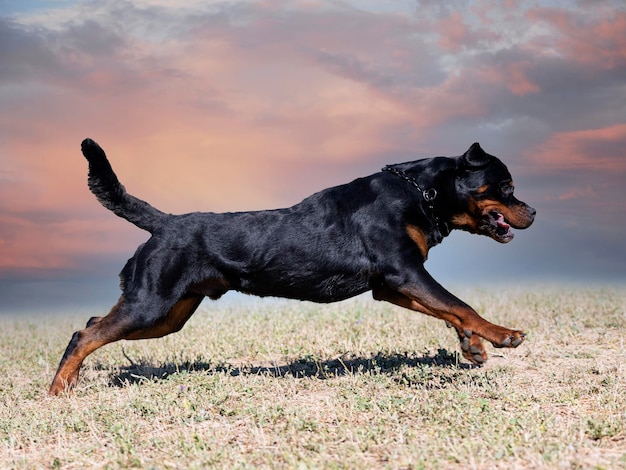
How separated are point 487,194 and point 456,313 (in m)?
1.26

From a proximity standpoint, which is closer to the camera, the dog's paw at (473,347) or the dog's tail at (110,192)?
the dog's paw at (473,347)

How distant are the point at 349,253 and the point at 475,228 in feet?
4.10

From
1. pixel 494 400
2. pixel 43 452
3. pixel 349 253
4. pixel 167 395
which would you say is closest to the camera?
pixel 43 452

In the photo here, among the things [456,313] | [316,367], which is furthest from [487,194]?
[316,367]

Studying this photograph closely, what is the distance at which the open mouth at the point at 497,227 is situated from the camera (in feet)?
21.4

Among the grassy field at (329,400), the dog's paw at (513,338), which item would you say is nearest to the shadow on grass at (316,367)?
the grassy field at (329,400)

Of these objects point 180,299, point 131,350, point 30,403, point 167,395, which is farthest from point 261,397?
point 131,350

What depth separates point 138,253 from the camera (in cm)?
662

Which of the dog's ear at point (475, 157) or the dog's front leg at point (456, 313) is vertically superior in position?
the dog's ear at point (475, 157)

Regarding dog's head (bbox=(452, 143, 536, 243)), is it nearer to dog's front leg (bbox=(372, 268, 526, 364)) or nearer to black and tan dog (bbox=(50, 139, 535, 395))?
black and tan dog (bbox=(50, 139, 535, 395))

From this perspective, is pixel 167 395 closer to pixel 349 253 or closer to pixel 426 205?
pixel 349 253

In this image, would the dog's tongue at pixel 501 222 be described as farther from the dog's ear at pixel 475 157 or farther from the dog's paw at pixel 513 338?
the dog's paw at pixel 513 338

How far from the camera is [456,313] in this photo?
5.79 metres

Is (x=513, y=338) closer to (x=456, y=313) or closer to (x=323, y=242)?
(x=456, y=313)
